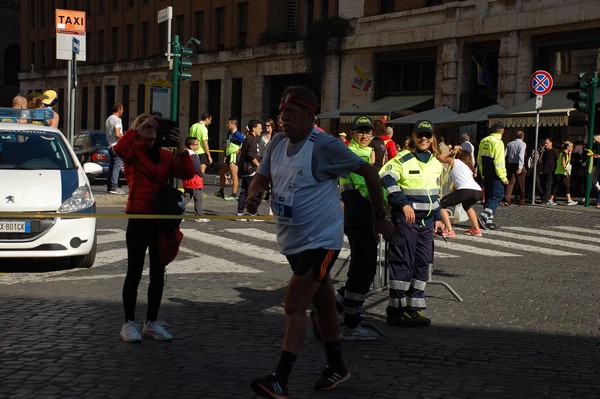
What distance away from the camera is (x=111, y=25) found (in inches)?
2266

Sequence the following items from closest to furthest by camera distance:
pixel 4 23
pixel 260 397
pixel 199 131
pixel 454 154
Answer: pixel 260 397, pixel 454 154, pixel 199 131, pixel 4 23

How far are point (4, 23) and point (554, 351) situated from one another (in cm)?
7474

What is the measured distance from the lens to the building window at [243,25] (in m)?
44.0

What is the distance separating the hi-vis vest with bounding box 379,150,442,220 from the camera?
7914 mm

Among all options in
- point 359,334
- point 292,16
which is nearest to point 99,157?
point 292,16

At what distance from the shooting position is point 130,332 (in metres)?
7.02

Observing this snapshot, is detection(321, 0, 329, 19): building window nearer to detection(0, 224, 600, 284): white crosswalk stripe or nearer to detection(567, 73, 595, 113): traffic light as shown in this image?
detection(567, 73, 595, 113): traffic light

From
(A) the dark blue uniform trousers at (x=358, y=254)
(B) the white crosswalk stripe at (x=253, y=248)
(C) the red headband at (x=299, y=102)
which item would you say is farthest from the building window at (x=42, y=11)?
(C) the red headband at (x=299, y=102)

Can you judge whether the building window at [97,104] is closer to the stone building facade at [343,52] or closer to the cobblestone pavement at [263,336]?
the stone building facade at [343,52]

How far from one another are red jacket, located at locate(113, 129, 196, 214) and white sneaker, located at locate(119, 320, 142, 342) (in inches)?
32.0

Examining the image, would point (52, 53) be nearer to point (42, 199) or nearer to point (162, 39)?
point (162, 39)

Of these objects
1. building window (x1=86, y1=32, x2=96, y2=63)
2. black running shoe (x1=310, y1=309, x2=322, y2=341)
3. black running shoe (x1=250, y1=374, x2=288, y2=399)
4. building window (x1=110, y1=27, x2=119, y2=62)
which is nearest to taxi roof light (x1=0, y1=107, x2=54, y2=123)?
black running shoe (x1=310, y1=309, x2=322, y2=341)

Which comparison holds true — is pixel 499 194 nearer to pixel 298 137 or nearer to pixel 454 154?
pixel 454 154

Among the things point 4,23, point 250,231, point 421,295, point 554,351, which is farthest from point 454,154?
point 4,23
